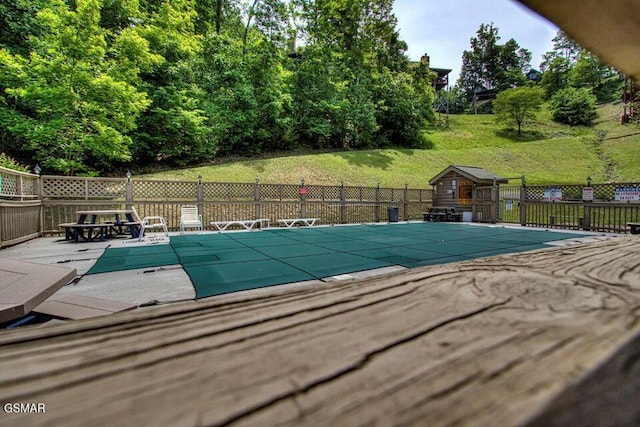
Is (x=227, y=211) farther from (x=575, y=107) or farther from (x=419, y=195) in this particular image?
(x=575, y=107)

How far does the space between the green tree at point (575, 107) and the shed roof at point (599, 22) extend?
44.5 metres

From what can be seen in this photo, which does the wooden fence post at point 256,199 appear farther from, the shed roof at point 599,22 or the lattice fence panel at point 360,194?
the shed roof at point 599,22

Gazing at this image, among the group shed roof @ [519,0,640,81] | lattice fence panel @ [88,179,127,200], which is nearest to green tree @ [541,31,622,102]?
lattice fence panel @ [88,179,127,200]

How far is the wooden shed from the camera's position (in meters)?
12.8

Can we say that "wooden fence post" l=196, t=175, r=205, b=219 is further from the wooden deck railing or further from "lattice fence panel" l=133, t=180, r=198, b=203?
"lattice fence panel" l=133, t=180, r=198, b=203

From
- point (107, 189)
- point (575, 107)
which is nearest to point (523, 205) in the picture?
point (107, 189)

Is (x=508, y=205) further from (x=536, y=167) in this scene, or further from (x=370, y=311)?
(x=536, y=167)

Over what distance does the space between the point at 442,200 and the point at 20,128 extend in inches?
689

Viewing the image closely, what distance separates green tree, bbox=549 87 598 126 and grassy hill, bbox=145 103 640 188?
3.87ft

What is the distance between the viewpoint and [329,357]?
0.43m

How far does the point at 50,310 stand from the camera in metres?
1.91

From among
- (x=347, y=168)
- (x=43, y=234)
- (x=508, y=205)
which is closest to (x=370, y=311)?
(x=43, y=234)

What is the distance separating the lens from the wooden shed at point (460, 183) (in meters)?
12.8

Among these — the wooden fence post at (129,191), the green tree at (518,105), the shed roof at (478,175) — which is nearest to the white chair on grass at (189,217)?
the wooden fence post at (129,191)
